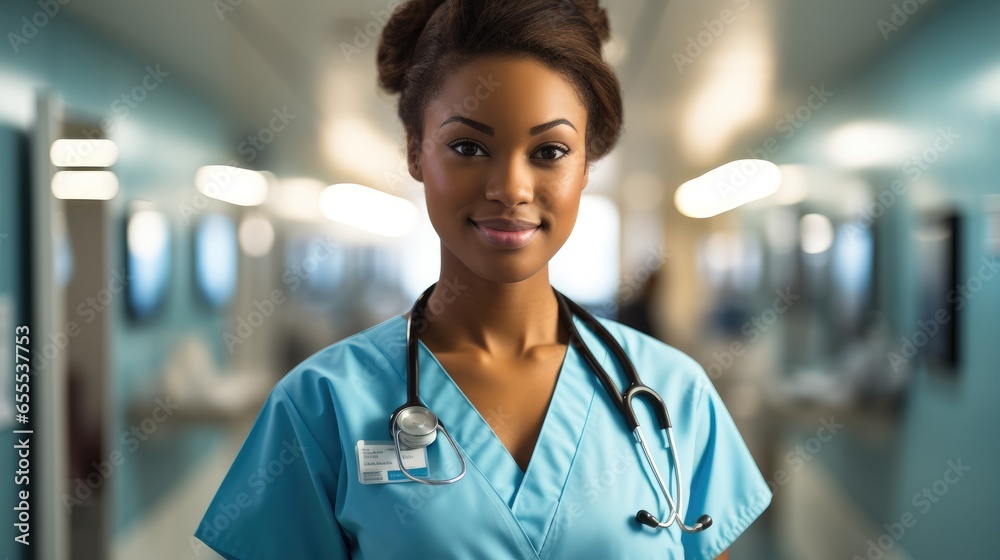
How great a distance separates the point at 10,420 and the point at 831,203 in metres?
2.67

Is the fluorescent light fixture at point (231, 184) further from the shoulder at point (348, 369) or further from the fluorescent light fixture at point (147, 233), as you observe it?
the shoulder at point (348, 369)

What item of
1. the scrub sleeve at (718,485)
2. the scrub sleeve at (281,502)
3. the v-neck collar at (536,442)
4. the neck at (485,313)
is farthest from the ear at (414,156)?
the scrub sleeve at (718,485)

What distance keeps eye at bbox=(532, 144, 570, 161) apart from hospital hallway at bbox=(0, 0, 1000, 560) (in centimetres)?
105

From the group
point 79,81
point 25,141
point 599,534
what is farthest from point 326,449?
point 79,81

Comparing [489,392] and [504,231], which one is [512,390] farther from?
[504,231]

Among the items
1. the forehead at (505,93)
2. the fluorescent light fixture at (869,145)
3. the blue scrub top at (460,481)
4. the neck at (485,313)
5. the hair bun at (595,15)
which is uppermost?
the hair bun at (595,15)

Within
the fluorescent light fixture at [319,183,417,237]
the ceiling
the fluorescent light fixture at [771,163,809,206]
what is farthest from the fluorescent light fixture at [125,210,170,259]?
the fluorescent light fixture at [771,163,809,206]

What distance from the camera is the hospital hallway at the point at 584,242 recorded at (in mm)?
1867

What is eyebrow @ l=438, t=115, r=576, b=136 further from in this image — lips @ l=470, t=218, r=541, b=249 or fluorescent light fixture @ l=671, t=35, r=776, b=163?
fluorescent light fixture @ l=671, t=35, r=776, b=163

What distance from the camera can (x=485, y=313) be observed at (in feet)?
2.79

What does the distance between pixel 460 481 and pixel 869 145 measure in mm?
2212

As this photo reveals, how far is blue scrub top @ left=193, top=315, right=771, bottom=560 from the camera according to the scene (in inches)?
27.9

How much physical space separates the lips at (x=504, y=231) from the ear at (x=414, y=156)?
0.14 m

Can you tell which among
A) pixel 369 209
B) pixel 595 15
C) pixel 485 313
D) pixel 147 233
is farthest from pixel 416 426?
pixel 369 209
